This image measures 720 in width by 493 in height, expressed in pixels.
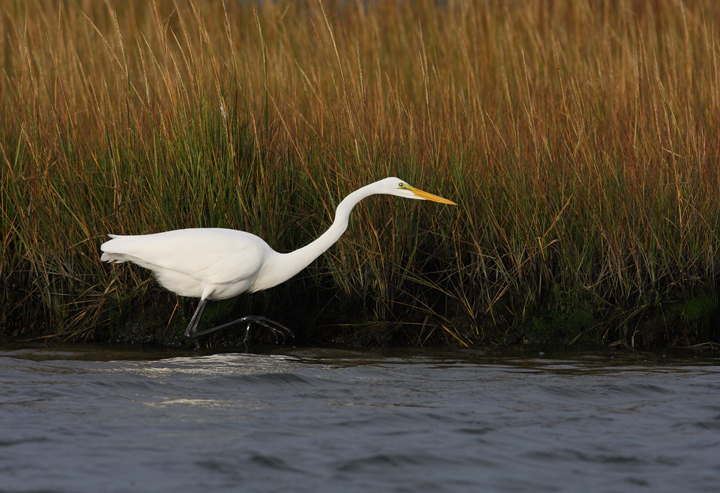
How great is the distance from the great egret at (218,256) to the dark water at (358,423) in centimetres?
48

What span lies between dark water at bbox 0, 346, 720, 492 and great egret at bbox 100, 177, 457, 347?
48 cm

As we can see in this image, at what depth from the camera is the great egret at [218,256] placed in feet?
16.3

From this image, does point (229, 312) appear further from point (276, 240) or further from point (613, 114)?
point (613, 114)

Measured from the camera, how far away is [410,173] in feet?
18.5

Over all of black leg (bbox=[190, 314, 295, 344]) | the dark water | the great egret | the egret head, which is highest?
the egret head

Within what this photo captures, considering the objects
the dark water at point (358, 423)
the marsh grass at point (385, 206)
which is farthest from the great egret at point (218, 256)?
the dark water at point (358, 423)

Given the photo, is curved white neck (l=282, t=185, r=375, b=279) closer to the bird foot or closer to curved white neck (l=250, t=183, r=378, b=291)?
curved white neck (l=250, t=183, r=378, b=291)

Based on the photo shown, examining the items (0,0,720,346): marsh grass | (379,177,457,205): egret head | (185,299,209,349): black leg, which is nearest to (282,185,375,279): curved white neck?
(379,177,457,205): egret head

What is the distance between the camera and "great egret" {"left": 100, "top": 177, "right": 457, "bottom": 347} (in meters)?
4.96

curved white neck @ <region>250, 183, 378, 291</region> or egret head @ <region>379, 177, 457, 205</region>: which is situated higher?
egret head @ <region>379, 177, 457, 205</region>

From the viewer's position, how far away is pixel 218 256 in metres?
5.04

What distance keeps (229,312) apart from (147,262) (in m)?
0.91

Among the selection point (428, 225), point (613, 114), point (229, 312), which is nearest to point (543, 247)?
point (428, 225)

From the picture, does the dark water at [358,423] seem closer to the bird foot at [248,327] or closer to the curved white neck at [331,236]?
the bird foot at [248,327]
